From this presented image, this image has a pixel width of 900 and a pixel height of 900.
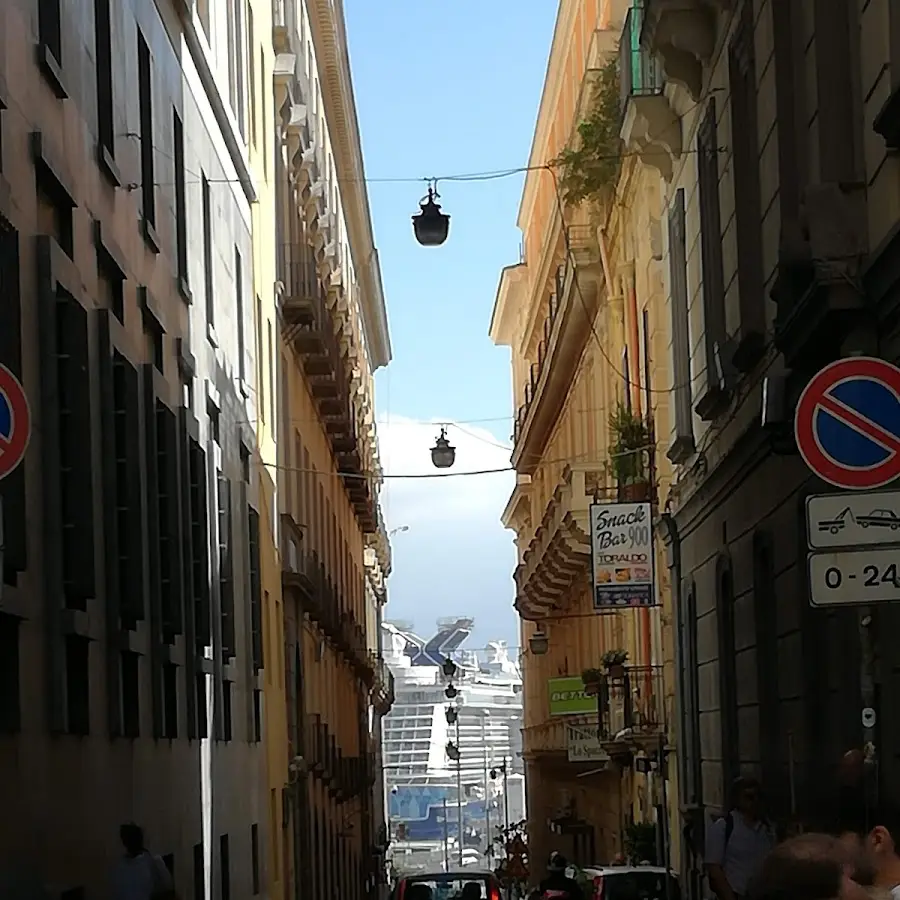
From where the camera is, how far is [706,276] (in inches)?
867

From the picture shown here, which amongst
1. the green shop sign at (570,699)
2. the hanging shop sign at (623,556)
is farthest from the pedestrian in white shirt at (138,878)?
the green shop sign at (570,699)

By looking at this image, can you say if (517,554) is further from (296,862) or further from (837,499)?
(837,499)

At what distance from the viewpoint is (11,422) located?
9453 mm

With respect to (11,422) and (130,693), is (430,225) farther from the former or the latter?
(11,422)

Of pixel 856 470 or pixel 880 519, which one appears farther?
pixel 856 470

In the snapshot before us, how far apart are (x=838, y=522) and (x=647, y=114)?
49.5 feet

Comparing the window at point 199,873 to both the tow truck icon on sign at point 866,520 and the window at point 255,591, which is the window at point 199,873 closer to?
the window at point 255,591

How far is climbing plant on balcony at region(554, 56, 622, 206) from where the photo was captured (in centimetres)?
3353

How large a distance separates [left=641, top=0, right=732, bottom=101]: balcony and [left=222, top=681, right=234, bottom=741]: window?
30.8 feet

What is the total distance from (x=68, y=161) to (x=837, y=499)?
334 inches

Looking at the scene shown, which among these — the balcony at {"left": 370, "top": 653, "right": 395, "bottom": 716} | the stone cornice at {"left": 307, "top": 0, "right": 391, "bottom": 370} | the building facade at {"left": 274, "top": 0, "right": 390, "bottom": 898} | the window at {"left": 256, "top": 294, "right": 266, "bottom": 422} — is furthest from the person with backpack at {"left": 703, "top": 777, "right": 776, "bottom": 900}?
the balcony at {"left": 370, "top": 653, "right": 395, "bottom": 716}

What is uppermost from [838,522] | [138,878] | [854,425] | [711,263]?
[711,263]

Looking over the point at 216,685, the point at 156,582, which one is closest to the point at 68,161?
the point at 156,582

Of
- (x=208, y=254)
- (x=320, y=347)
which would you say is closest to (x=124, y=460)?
(x=208, y=254)
